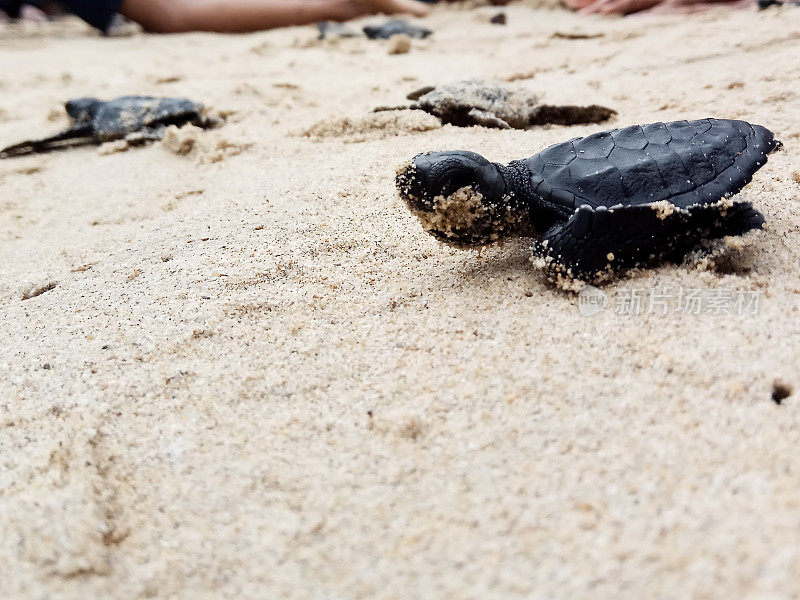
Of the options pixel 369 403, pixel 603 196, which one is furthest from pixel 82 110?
pixel 603 196

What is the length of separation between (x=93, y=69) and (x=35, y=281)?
3.57 m

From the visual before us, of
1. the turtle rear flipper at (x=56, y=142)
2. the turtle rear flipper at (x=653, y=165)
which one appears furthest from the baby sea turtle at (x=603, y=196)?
the turtle rear flipper at (x=56, y=142)

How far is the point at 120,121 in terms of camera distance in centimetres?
312

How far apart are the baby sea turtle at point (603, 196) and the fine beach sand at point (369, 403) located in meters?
0.10

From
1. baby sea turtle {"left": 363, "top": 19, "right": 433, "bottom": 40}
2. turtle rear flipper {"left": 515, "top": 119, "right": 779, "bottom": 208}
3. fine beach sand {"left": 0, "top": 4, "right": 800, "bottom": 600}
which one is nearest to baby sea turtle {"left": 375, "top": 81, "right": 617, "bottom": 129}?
fine beach sand {"left": 0, "top": 4, "right": 800, "bottom": 600}

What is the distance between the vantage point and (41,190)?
106 inches

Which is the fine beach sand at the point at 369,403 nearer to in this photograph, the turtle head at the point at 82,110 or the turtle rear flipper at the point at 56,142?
the turtle rear flipper at the point at 56,142

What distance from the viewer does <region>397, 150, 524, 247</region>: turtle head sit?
1519 millimetres

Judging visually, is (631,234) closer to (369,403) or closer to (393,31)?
(369,403)

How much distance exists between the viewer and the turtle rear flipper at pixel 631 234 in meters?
1.45

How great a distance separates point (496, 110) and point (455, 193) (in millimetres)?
1430

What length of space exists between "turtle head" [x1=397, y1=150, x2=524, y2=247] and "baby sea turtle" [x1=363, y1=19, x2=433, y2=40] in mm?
3967

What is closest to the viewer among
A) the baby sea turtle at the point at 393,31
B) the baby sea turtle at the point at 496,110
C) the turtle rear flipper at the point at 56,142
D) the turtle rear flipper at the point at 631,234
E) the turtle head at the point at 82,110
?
the turtle rear flipper at the point at 631,234

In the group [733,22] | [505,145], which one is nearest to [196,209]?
[505,145]
